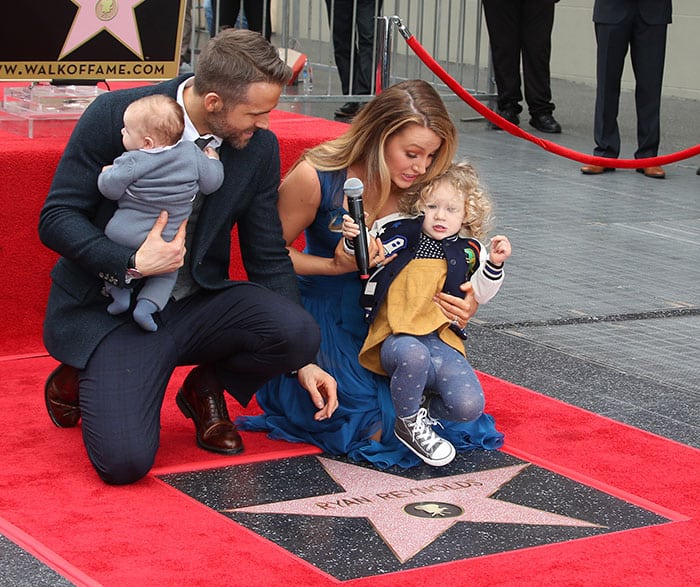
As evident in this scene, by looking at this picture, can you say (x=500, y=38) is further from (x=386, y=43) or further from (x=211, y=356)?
(x=211, y=356)

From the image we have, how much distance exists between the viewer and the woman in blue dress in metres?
3.99

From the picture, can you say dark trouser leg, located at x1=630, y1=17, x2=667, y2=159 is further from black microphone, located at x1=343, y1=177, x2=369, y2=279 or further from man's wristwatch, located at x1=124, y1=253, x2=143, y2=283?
man's wristwatch, located at x1=124, y1=253, x2=143, y2=283

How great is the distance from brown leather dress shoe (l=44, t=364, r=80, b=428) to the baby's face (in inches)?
45.7

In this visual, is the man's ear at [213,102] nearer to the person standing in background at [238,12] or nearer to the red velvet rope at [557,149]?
the red velvet rope at [557,149]

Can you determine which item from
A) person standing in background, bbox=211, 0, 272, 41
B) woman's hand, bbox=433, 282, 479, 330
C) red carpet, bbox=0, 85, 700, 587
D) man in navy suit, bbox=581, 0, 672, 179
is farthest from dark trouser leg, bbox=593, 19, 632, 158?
woman's hand, bbox=433, 282, 479, 330

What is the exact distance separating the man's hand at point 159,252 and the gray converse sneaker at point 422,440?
2.60ft

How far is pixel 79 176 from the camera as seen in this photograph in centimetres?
377

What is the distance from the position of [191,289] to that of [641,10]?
5828mm

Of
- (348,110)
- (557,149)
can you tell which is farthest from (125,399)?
(348,110)

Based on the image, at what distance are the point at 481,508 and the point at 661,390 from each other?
4.64ft

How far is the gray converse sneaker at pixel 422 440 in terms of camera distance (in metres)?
3.84

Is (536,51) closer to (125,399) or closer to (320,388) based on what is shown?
(320,388)

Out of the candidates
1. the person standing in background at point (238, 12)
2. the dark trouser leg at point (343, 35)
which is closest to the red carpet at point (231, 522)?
the dark trouser leg at point (343, 35)

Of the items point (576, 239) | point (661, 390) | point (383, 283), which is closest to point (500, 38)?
point (576, 239)
